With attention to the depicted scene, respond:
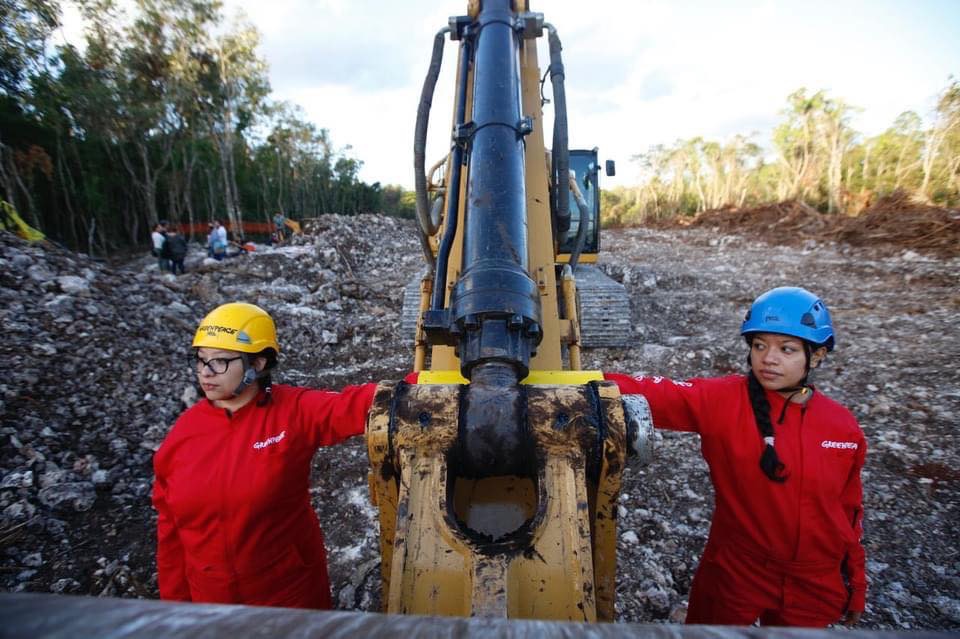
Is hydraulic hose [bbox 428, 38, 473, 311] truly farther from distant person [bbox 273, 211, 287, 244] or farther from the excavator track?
distant person [bbox 273, 211, 287, 244]

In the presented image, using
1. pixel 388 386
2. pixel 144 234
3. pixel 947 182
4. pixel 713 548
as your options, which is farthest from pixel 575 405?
pixel 144 234

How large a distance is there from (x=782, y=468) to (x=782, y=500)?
134mm

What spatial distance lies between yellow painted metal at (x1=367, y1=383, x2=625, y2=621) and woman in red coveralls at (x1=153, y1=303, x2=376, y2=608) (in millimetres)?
620

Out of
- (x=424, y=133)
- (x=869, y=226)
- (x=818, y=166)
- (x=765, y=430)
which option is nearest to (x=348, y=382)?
(x=424, y=133)

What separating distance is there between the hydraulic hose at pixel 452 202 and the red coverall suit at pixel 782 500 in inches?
33.9

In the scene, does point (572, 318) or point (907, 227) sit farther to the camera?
point (907, 227)

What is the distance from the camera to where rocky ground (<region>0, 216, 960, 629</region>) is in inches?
130

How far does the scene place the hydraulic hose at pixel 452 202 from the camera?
230 cm

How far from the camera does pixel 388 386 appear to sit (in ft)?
4.96

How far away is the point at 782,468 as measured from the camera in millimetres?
1914

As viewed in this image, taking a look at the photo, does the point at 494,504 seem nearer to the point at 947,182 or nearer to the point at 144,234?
the point at 947,182

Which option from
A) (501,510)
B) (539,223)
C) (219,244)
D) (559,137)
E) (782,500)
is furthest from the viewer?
(219,244)

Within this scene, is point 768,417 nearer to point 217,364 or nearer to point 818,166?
point 217,364

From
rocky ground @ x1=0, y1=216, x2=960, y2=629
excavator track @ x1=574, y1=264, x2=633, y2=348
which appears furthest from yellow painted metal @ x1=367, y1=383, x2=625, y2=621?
excavator track @ x1=574, y1=264, x2=633, y2=348
